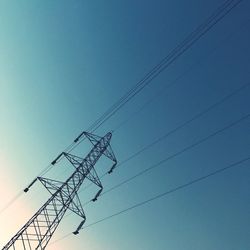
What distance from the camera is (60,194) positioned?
40656 millimetres

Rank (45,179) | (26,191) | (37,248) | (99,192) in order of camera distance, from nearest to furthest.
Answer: (37,248) → (45,179) → (99,192) → (26,191)

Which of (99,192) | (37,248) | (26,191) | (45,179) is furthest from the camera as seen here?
(26,191)

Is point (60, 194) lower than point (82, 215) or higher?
higher

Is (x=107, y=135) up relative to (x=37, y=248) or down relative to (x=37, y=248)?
up

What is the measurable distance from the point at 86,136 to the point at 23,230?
11.5 metres

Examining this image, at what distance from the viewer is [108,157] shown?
46.3m

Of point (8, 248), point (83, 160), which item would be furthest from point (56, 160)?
point (8, 248)

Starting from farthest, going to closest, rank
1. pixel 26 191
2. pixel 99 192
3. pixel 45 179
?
pixel 26 191 → pixel 99 192 → pixel 45 179

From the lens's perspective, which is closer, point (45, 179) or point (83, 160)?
point (45, 179)

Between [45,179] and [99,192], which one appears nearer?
[45,179]

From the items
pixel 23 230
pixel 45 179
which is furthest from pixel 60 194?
pixel 23 230

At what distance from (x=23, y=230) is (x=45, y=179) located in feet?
15.7

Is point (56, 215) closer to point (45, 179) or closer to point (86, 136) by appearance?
point (45, 179)

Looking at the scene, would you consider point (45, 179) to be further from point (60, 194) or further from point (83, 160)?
point (83, 160)
